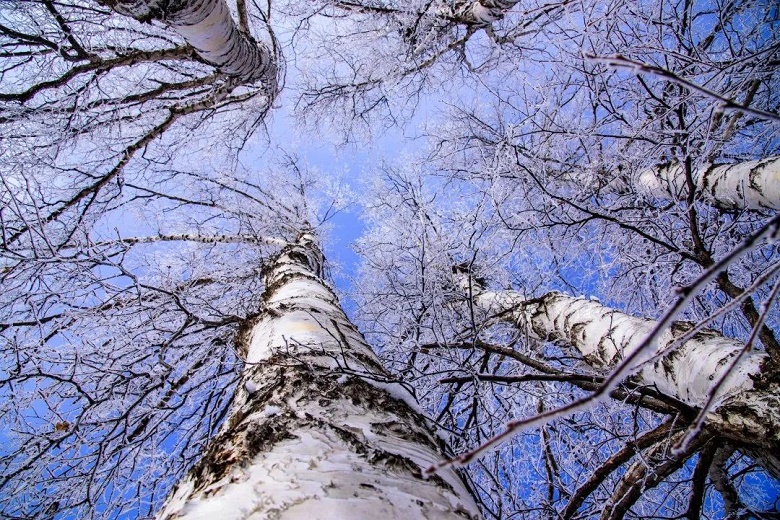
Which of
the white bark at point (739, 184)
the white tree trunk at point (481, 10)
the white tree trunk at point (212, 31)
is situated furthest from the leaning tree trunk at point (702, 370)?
the white tree trunk at point (212, 31)

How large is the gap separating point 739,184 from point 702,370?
150cm

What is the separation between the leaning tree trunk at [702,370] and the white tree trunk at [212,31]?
2.60 m

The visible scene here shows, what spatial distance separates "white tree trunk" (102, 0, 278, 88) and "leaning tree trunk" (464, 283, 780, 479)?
2.60 meters

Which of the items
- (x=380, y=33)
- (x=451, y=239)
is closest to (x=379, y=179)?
(x=380, y=33)

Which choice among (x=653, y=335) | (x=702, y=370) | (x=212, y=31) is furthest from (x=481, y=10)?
(x=653, y=335)

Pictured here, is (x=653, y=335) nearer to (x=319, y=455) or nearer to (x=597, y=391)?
(x=597, y=391)

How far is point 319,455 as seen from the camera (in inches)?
32.3

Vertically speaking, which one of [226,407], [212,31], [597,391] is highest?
[212,31]

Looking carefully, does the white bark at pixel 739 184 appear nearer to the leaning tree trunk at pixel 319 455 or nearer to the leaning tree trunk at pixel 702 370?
the leaning tree trunk at pixel 702 370

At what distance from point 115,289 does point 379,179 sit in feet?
12.0

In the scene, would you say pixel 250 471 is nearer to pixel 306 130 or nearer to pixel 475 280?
pixel 475 280

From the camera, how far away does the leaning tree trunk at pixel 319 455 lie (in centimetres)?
69

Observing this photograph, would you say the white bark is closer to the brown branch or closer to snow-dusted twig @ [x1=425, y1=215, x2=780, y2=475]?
the brown branch

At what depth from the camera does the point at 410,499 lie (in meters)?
0.73
